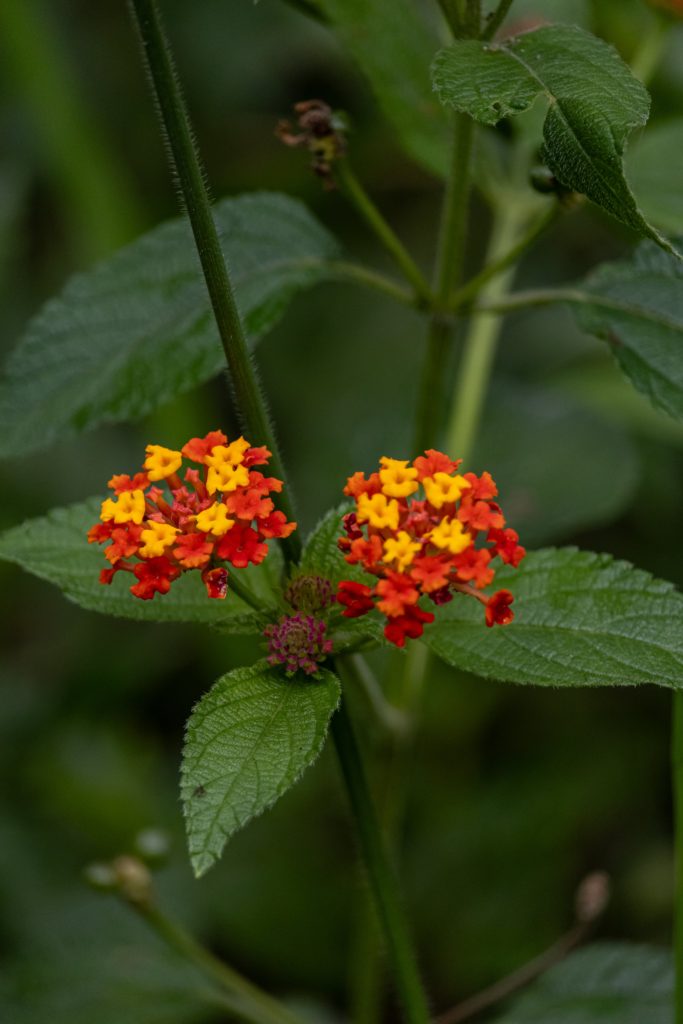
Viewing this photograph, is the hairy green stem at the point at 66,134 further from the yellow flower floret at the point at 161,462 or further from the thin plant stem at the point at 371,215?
the yellow flower floret at the point at 161,462

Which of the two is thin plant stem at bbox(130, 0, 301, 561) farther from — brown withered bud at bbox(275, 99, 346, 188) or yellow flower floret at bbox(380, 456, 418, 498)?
brown withered bud at bbox(275, 99, 346, 188)

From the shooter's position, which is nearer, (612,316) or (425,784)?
(612,316)

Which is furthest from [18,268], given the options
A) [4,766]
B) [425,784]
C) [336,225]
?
[425,784]

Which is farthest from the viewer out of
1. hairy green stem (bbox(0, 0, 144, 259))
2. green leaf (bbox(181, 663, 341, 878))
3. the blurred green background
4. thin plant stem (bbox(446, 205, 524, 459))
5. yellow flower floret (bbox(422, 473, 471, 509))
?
hairy green stem (bbox(0, 0, 144, 259))

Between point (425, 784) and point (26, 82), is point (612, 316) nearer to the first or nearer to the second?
point (425, 784)

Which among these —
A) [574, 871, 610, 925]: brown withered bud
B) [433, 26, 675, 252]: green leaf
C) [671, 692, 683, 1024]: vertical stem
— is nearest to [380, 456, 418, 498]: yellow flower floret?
[433, 26, 675, 252]: green leaf
